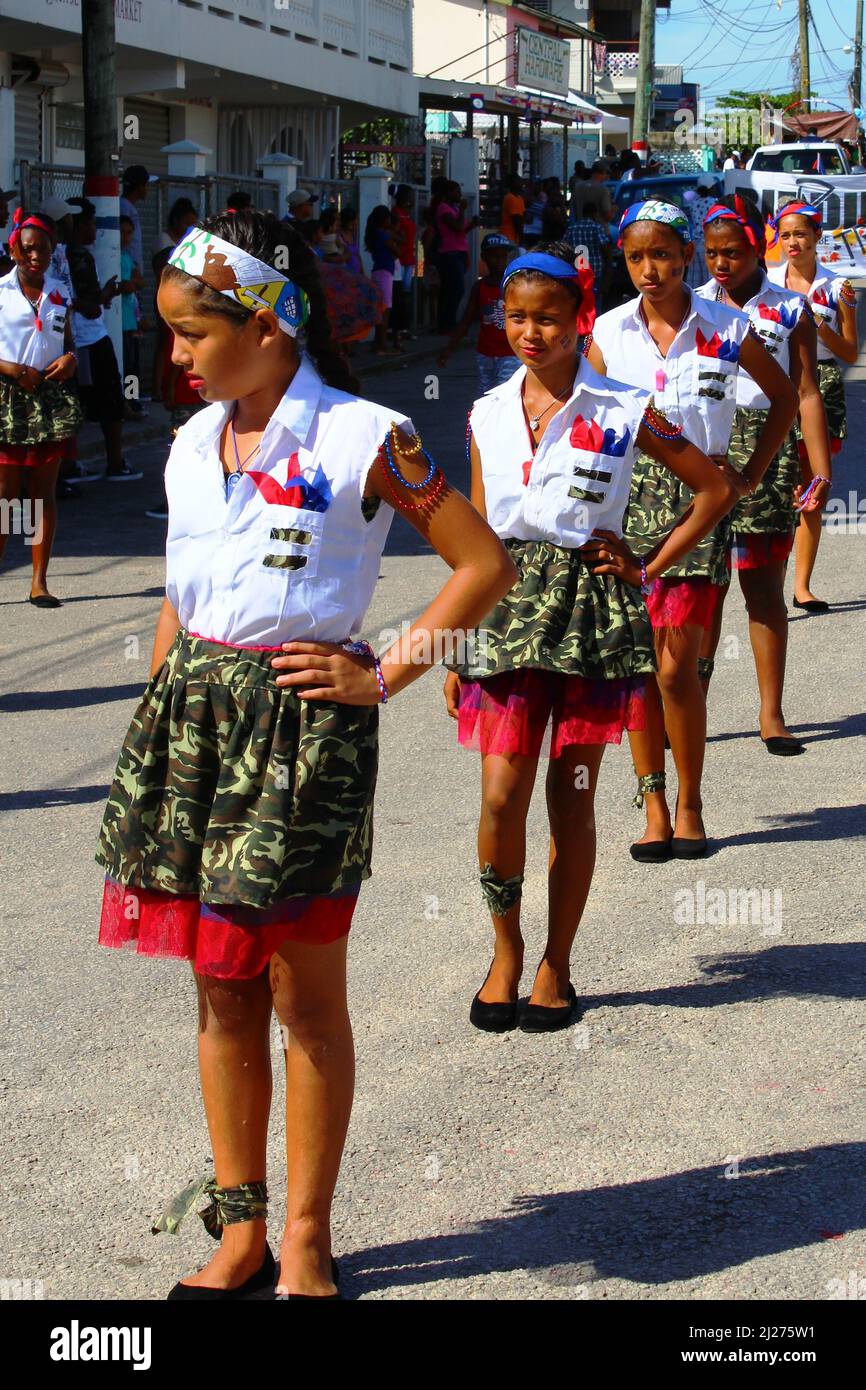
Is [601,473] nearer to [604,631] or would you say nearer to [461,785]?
[604,631]

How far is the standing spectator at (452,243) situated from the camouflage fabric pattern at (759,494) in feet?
61.5

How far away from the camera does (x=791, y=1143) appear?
→ 12.7ft

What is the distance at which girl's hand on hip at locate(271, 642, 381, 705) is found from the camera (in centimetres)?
293

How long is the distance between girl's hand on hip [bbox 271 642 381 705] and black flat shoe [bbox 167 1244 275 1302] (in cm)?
104

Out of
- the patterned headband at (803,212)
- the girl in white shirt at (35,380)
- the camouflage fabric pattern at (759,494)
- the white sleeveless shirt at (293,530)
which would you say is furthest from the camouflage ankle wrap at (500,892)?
the girl in white shirt at (35,380)

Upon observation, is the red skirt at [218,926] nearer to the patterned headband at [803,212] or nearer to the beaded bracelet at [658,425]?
the beaded bracelet at [658,425]

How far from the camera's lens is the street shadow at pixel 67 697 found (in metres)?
7.73

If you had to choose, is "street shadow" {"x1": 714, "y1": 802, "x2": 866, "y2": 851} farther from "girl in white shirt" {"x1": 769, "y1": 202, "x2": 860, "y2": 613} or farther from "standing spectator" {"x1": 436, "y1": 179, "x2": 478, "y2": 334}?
"standing spectator" {"x1": 436, "y1": 179, "x2": 478, "y2": 334}

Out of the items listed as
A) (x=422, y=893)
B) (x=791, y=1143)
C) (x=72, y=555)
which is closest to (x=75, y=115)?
(x=72, y=555)

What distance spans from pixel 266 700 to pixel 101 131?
12.5 m

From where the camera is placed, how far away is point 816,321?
8.41m

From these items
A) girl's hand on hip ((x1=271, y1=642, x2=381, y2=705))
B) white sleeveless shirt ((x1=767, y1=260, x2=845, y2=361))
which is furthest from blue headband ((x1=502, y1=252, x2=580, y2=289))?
white sleeveless shirt ((x1=767, y1=260, x2=845, y2=361))

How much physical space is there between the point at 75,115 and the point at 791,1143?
2120 cm

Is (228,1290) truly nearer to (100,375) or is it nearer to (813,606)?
(813,606)
